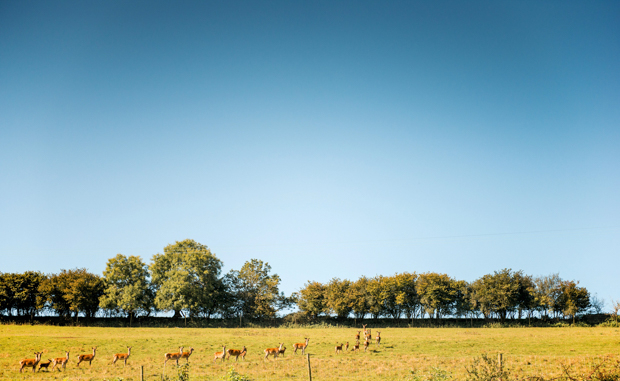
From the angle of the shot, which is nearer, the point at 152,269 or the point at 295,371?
the point at 295,371

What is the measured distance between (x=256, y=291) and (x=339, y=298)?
49.8ft

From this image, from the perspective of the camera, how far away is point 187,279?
227ft

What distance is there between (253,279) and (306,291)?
34.1 feet

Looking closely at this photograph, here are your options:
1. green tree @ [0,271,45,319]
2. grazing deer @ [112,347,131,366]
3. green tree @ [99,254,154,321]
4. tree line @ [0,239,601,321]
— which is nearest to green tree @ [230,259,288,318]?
tree line @ [0,239,601,321]

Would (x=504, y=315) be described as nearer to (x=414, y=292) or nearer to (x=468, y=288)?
(x=468, y=288)

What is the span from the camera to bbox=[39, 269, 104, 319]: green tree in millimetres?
68688

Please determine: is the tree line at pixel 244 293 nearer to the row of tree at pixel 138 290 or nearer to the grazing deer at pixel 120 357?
the row of tree at pixel 138 290

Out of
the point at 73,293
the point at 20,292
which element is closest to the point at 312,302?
the point at 73,293

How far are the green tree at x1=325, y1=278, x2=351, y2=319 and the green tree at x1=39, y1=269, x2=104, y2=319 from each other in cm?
3988

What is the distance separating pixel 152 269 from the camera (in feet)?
235

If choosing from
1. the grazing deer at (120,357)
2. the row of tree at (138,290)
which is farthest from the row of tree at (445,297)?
the grazing deer at (120,357)

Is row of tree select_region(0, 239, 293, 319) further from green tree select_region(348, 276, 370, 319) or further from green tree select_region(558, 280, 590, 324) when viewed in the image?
green tree select_region(558, 280, 590, 324)

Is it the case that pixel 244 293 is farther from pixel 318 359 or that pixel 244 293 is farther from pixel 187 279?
pixel 318 359

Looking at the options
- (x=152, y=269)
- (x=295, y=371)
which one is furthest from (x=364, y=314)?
(x=295, y=371)
